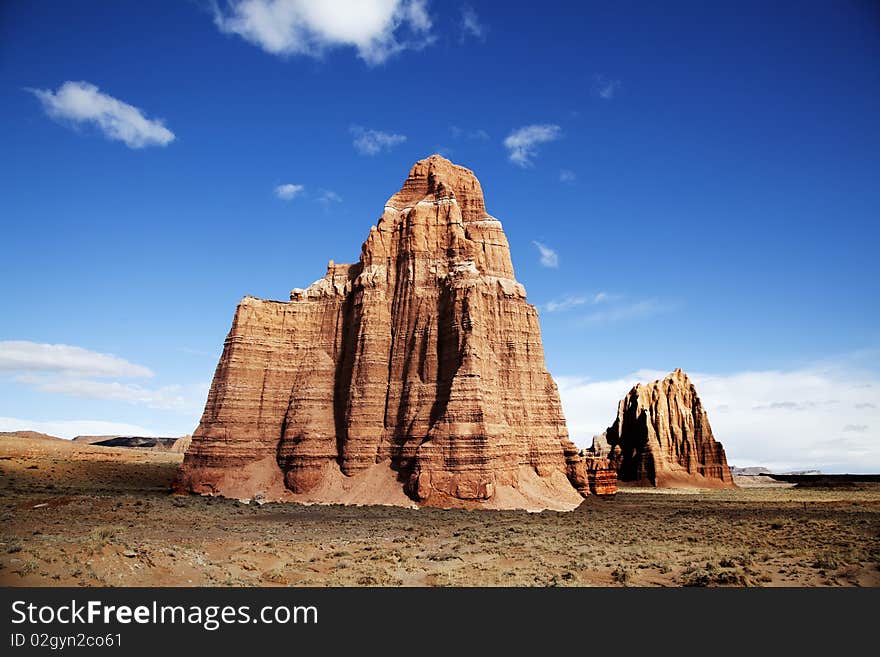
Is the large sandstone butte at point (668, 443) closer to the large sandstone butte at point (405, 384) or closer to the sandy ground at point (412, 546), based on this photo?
the large sandstone butte at point (405, 384)

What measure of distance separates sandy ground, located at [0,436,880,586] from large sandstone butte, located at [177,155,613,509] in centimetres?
528

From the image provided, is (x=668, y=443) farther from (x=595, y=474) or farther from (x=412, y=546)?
(x=412, y=546)

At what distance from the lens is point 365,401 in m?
50.2

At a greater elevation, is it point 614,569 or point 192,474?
point 192,474

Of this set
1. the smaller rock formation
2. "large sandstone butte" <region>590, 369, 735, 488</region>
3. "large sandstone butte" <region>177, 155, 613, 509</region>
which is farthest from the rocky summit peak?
"large sandstone butte" <region>590, 369, 735, 488</region>

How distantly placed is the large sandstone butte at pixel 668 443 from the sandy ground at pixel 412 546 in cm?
4816

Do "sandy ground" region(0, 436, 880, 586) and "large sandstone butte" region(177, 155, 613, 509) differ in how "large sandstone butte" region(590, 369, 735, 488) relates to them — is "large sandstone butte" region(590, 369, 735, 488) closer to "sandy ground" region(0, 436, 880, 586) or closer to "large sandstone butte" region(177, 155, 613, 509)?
"large sandstone butte" region(177, 155, 613, 509)

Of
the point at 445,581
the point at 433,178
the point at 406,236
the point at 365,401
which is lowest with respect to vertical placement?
the point at 445,581

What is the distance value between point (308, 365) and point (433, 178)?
22.5 meters

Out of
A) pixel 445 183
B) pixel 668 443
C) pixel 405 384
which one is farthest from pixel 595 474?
pixel 668 443

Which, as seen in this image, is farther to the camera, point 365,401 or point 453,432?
point 365,401

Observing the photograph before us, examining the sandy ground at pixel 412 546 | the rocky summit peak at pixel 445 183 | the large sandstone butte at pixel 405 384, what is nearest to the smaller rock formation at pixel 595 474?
the large sandstone butte at pixel 405 384
